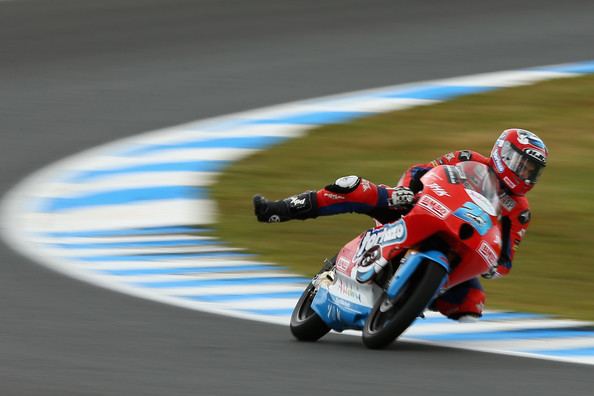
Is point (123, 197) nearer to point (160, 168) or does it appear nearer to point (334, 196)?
point (160, 168)

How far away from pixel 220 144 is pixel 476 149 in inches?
91.5

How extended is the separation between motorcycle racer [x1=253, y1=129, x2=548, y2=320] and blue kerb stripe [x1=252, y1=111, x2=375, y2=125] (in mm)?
5756

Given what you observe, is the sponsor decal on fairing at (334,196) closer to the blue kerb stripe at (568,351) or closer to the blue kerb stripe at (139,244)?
the blue kerb stripe at (568,351)

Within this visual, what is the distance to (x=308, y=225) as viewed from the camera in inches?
393

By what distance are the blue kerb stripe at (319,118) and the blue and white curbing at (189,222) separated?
0.01 meters

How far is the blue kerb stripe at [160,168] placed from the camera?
11.1 m

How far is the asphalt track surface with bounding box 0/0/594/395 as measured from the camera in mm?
6062

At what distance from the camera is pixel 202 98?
13.6 m

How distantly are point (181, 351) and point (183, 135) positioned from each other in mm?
6003

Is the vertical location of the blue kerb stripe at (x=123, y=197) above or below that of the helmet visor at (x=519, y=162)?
below

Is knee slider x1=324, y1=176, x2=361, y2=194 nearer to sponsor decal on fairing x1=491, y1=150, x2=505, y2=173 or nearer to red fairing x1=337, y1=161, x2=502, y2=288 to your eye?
red fairing x1=337, y1=161, x2=502, y2=288

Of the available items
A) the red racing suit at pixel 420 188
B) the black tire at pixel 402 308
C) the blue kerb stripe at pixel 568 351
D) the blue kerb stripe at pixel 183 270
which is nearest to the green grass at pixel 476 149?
the blue kerb stripe at pixel 183 270

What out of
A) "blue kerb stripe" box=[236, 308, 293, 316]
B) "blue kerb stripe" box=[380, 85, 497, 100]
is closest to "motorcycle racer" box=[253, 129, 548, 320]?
"blue kerb stripe" box=[236, 308, 293, 316]

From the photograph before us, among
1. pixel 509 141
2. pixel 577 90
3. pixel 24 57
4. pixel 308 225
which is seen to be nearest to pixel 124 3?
pixel 24 57
